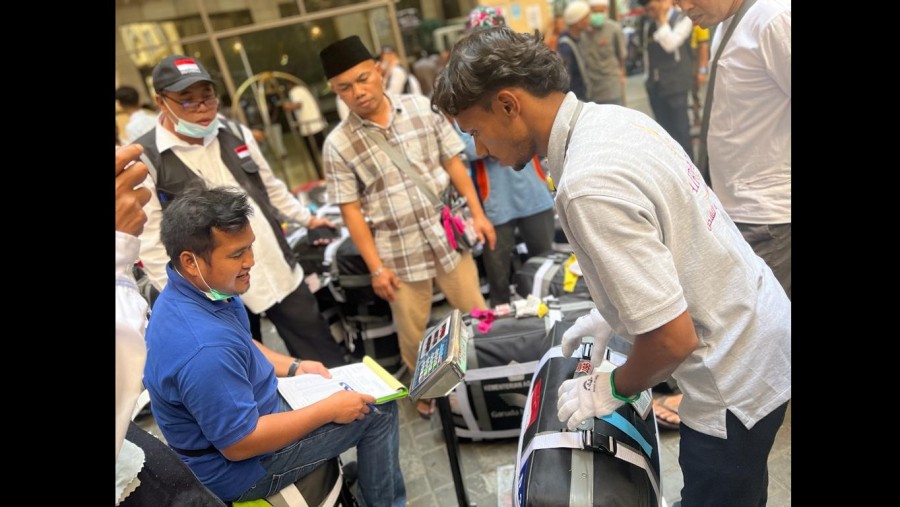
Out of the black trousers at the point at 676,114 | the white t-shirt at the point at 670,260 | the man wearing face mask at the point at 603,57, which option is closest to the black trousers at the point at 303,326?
the white t-shirt at the point at 670,260

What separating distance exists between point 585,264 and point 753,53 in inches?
50.3

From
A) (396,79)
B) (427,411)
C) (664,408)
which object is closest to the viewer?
(664,408)

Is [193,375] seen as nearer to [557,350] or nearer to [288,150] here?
[557,350]

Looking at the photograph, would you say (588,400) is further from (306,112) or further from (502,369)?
(306,112)

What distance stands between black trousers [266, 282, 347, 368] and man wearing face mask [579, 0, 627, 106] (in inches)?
157

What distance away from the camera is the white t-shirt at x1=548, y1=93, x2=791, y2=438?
3.06 feet

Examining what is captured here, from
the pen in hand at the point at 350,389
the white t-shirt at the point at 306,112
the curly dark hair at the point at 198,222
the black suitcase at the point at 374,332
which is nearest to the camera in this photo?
the curly dark hair at the point at 198,222

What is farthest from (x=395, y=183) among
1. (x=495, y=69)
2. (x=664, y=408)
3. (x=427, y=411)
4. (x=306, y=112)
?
(x=306, y=112)

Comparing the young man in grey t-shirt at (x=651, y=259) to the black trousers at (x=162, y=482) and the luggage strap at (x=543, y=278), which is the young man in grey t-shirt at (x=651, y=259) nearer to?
the black trousers at (x=162, y=482)

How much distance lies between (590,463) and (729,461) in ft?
1.12

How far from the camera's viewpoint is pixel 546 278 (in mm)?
2715

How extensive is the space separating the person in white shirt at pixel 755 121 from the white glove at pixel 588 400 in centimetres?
109

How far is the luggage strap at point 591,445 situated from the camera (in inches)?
54.2

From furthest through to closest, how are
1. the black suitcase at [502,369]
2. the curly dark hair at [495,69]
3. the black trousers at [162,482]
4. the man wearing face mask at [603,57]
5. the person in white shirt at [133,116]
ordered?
1. the man wearing face mask at [603,57]
2. the person in white shirt at [133,116]
3. the black suitcase at [502,369]
4. the black trousers at [162,482]
5. the curly dark hair at [495,69]
